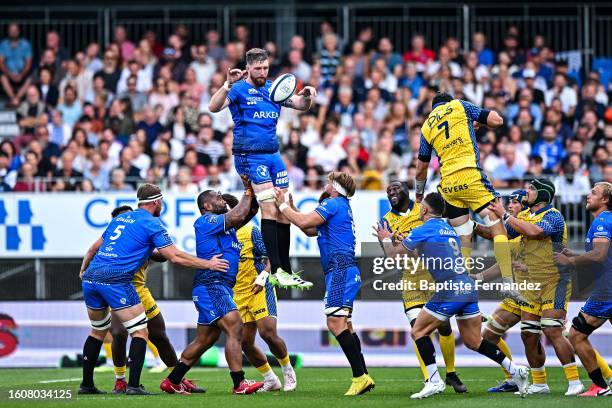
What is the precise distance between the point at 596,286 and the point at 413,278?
230cm

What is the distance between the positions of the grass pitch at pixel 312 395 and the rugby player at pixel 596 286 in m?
0.55

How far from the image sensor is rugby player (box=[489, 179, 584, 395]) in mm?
14633

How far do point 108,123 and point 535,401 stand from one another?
13609 millimetres

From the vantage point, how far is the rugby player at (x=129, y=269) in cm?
1450

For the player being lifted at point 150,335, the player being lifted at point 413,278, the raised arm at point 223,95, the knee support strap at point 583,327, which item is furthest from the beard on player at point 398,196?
the player being lifted at point 150,335

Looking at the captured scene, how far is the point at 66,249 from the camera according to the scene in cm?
2145

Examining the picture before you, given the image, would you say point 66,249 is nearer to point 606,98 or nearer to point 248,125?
point 248,125

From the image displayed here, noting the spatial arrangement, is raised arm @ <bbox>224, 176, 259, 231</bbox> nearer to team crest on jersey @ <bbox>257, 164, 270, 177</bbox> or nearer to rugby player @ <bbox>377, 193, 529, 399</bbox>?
team crest on jersey @ <bbox>257, 164, 270, 177</bbox>

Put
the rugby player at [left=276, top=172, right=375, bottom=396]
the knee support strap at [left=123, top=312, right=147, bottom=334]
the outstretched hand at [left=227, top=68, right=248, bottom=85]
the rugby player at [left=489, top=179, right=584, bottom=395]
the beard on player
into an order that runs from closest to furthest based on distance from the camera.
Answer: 1. the rugby player at [left=276, top=172, right=375, bottom=396]
2. the outstretched hand at [left=227, top=68, right=248, bottom=85]
3. the knee support strap at [left=123, top=312, right=147, bottom=334]
4. the rugby player at [left=489, top=179, right=584, bottom=395]
5. the beard on player

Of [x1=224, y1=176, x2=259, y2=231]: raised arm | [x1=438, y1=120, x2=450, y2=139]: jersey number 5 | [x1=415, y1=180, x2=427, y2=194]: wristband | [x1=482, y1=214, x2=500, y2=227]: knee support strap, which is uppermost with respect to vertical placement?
[x1=438, y1=120, x2=450, y2=139]: jersey number 5

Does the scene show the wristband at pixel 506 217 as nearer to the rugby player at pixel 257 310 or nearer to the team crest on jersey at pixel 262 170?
the team crest on jersey at pixel 262 170

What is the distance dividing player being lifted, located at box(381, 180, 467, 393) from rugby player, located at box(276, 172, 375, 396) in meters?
0.90

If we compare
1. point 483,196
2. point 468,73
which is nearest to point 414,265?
point 483,196

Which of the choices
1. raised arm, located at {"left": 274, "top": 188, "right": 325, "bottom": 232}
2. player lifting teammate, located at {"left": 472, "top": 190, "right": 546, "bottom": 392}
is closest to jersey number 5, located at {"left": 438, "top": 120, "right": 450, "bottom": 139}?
player lifting teammate, located at {"left": 472, "top": 190, "right": 546, "bottom": 392}
